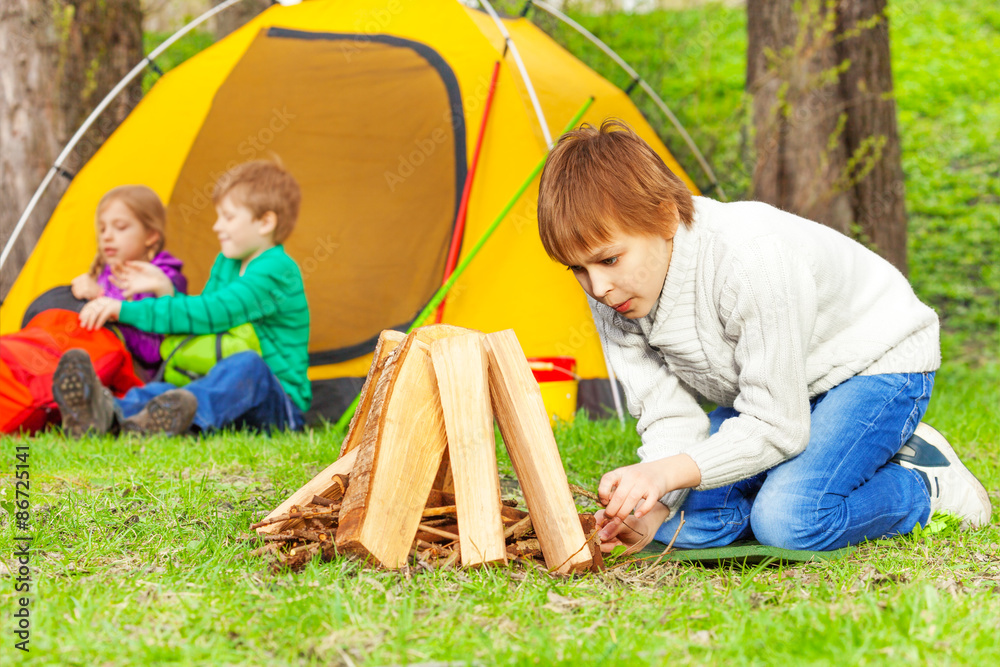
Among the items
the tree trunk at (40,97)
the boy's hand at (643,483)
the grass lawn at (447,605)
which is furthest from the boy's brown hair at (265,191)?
the boy's hand at (643,483)

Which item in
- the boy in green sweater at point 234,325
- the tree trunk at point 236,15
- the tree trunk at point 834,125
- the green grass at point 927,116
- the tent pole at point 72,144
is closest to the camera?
the boy in green sweater at point 234,325

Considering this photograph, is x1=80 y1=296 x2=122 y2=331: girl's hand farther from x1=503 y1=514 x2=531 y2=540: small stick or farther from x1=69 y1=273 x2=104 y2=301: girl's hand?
x1=503 y1=514 x2=531 y2=540: small stick

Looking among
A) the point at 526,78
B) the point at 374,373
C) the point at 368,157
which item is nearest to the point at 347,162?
the point at 368,157

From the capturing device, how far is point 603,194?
161cm

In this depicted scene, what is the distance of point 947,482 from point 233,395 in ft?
7.52

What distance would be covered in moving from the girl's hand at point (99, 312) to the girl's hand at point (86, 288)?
0.94 feet

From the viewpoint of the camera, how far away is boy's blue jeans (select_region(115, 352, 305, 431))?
3062mm

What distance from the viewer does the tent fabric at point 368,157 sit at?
3.53 metres

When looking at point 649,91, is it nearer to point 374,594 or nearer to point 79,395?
point 79,395

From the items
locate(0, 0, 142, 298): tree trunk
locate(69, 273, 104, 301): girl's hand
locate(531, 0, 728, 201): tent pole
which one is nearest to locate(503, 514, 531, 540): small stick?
locate(69, 273, 104, 301): girl's hand

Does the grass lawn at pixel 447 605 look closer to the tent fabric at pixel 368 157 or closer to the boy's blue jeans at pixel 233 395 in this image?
the boy's blue jeans at pixel 233 395

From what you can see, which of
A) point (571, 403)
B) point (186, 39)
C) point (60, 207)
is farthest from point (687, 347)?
point (186, 39)

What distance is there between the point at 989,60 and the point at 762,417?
8.81 meters

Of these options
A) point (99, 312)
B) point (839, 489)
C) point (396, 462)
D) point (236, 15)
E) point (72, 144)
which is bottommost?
point (839, 489)
